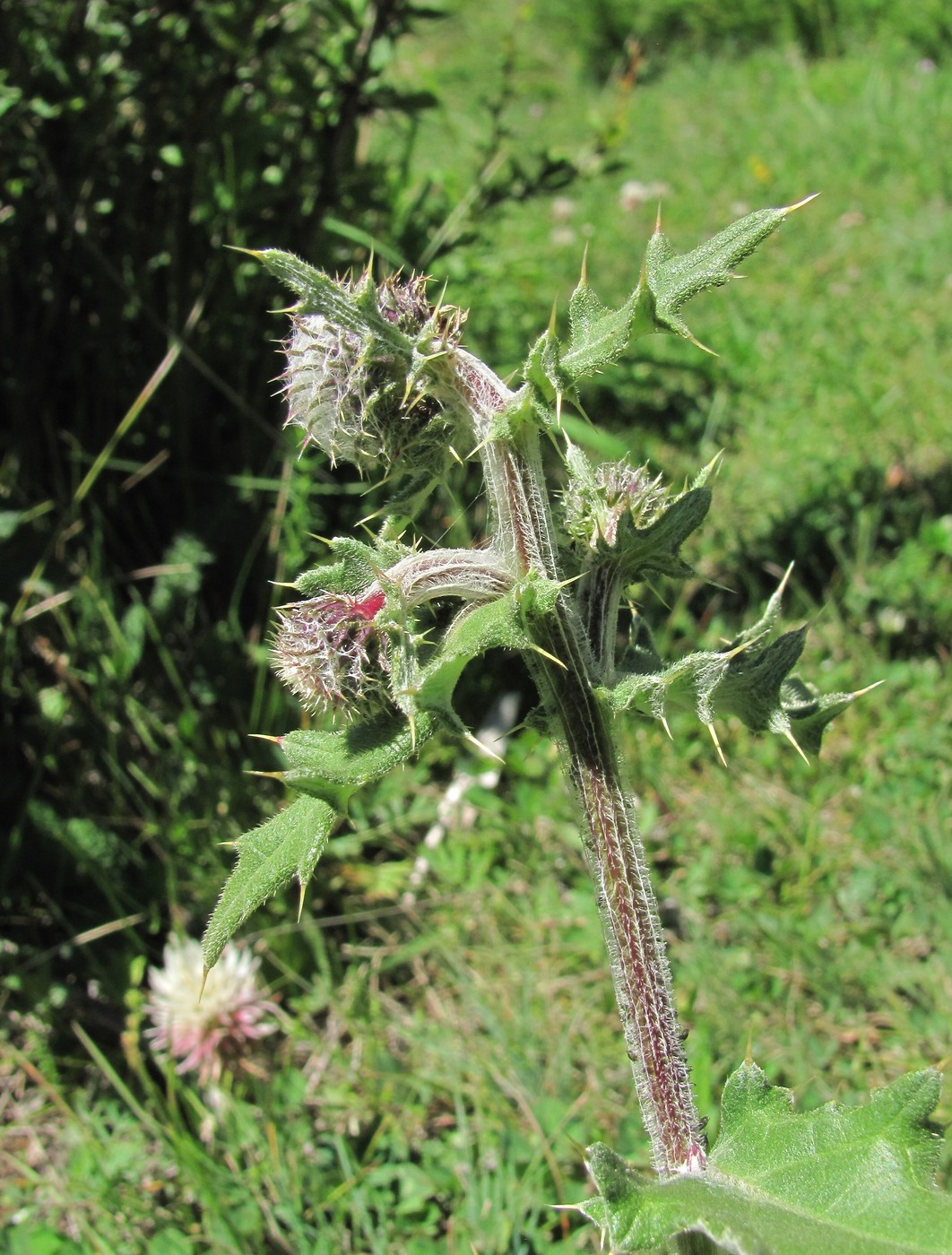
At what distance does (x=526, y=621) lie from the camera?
4.25 ft

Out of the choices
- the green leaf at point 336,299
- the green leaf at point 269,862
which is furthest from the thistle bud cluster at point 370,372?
the green leaf at point 269,862

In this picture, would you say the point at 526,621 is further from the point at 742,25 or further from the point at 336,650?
the point at 742,25

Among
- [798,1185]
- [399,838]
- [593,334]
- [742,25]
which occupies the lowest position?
[399,838]

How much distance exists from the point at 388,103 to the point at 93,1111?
9.53 feet

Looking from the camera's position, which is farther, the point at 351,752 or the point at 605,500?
the point at 605,500

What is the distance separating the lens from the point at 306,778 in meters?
1.33

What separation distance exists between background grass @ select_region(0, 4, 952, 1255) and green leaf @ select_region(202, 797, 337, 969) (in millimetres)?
615

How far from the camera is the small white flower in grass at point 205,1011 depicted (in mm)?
2430

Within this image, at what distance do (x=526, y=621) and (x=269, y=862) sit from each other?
17.9 inches

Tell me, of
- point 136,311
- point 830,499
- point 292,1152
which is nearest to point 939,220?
point 830,499

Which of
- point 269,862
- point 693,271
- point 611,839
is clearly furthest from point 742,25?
point 269,862

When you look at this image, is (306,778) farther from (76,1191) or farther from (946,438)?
(946,438)

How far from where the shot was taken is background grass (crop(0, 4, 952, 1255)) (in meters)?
2.39

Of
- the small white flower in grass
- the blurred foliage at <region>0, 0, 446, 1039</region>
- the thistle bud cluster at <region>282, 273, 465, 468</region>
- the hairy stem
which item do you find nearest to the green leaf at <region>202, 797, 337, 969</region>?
the hairy stem
